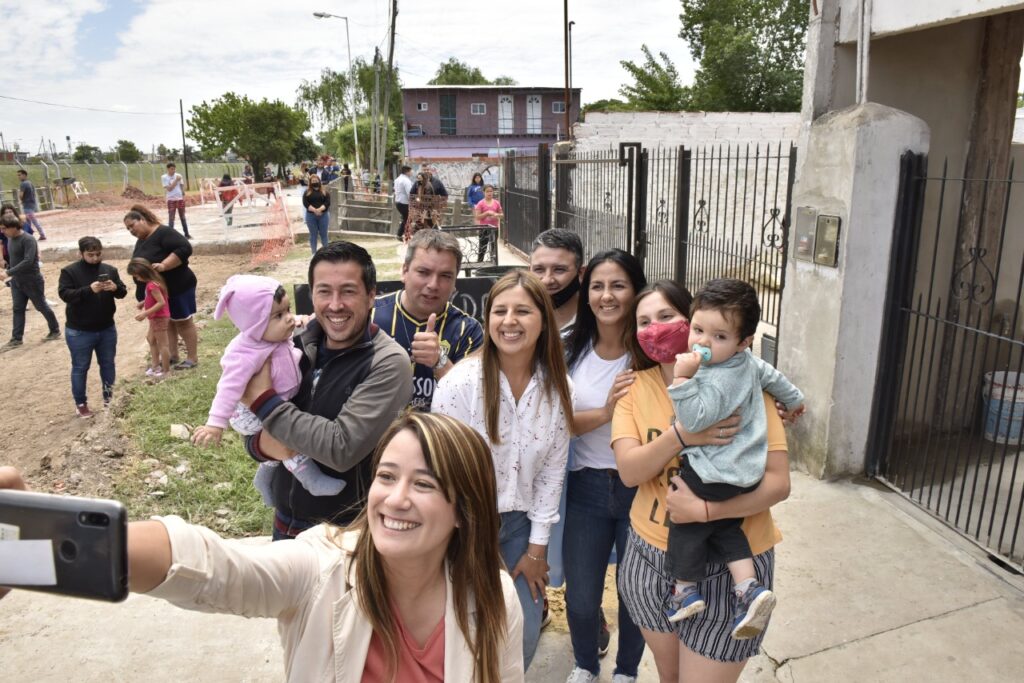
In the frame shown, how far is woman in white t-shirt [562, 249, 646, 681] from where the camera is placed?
263cm

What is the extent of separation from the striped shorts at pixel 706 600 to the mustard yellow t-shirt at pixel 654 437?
5cm

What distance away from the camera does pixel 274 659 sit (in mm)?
3184

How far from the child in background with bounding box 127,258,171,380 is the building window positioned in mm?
52536

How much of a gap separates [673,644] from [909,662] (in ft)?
5.18

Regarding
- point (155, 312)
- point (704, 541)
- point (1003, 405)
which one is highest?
point (704, 541)

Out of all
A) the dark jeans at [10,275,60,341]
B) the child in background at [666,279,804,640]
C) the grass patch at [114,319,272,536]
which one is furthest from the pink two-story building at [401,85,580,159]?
the child in background at [666,279,804,640]

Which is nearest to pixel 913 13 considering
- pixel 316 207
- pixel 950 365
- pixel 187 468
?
pixel 950 365

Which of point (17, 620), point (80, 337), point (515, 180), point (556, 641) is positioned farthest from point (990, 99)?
point (515, 180)

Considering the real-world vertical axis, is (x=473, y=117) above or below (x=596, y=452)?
above

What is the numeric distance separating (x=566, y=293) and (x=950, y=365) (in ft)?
9.70

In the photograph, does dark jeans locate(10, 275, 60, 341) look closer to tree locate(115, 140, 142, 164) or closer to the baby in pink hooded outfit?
the baby in pink hooded outfit

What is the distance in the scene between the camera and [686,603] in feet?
6.86

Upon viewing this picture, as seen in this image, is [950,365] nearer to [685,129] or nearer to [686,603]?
[686,603]

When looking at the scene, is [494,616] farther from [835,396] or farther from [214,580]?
[835,396]
